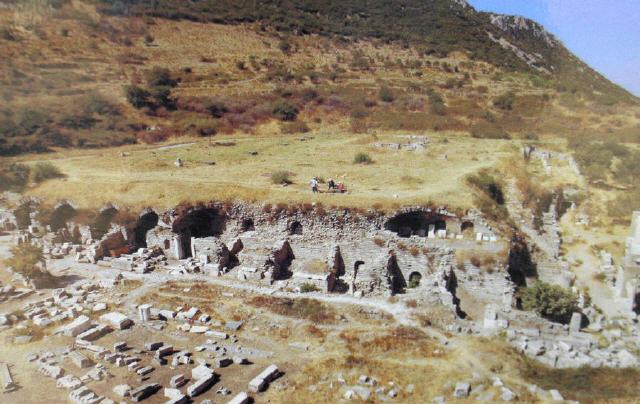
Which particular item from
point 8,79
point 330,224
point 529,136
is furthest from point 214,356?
point 8,79

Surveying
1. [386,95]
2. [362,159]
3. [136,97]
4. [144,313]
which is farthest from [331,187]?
[136,97]

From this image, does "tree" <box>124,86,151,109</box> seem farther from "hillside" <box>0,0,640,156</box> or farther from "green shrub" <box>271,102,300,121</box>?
"green shrub" <box>271,102,300,121</box>

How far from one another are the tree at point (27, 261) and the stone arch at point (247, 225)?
863cm

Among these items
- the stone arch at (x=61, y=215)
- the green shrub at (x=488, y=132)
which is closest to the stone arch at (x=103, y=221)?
the stone arch at (x=61, y=215)

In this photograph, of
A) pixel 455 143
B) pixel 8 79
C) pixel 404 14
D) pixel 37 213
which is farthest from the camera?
pixel 404 14

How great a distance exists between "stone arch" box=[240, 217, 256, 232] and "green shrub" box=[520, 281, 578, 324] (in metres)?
12.2

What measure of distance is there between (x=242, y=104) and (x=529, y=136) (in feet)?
90.9

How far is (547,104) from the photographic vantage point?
46594 mm

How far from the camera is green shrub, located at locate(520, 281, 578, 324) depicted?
51.9ft

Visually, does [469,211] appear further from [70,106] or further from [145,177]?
[70,106]

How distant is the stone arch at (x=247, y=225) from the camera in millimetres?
22031

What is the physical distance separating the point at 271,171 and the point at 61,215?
1155 centimetres

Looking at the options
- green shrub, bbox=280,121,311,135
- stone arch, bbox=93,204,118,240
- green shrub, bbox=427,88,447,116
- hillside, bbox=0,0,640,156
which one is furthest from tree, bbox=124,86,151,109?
green shrub, bbox=427,88,447,116

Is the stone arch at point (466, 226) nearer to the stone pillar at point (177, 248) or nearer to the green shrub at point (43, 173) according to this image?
the stone pillar at point (177, 248)
